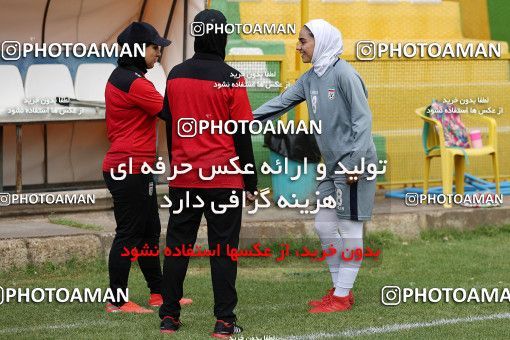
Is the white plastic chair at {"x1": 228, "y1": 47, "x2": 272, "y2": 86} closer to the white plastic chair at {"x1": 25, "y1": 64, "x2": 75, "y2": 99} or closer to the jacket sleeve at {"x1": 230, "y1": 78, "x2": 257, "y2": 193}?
the white plastic chair at {"x1": 25, "y1": 64, "x2": 75, "y2": 99}

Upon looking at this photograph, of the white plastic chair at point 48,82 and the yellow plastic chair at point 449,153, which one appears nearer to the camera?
the white plastic chair at point 48,82

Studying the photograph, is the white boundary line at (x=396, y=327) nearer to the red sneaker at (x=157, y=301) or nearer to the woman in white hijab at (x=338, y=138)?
the woman in white hijab at (x=338, y=138)

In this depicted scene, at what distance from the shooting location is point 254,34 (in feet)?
45.0

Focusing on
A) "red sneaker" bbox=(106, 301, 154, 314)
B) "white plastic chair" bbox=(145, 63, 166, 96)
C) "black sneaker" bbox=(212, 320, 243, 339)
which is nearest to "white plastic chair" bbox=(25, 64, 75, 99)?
"white plastic chair" bbox=(145, 63, 166, 96)

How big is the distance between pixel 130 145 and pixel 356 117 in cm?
155

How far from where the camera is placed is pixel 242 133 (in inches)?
306

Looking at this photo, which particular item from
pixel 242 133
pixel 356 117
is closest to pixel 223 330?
pixel 242 133

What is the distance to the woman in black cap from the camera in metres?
8.57

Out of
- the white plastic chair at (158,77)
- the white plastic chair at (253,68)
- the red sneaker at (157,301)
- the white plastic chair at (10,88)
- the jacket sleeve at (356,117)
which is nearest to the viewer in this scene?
the jacket sleeve at (356,117)

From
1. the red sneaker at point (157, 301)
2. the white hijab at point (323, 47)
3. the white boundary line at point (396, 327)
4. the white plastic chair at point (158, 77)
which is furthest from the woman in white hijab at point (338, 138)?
the white plastic chair at point (158, 77)

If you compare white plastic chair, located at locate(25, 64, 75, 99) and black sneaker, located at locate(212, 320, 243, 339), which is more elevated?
white plastic chair, located at locate(25, 64, 75, 99)

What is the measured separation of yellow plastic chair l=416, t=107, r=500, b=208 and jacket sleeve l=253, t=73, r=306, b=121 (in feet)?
13.0

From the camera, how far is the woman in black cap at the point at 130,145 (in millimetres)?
8570

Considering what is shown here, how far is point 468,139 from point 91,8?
4.08m
